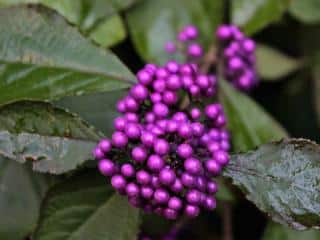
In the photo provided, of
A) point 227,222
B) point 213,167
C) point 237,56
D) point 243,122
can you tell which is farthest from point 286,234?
point 213,167

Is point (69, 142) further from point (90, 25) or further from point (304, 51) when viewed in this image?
point (304, 51)

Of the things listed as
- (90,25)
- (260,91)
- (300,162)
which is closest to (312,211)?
(300,162)

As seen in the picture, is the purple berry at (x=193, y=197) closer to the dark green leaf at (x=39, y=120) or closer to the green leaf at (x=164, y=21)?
the dark green leaf at (x=39, y=120)

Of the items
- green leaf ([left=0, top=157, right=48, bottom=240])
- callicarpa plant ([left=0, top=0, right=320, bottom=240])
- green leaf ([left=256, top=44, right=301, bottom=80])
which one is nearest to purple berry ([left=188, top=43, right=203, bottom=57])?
callicarpa plant ([left=0, top=0, right=320, bottom=240])

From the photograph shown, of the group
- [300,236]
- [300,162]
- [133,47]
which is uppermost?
[300,162]

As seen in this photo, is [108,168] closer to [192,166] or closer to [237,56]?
[192,166]

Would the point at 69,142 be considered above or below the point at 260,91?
above
